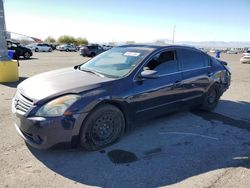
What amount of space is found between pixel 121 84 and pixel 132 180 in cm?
152

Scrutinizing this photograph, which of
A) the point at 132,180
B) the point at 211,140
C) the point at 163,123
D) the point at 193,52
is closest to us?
the point at 132,180

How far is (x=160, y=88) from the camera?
455 centimetres

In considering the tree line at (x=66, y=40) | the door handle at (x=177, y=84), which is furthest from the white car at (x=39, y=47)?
the tree line at (x=66, y=40)

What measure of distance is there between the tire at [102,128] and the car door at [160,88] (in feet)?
1.36

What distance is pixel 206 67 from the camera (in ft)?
19.0

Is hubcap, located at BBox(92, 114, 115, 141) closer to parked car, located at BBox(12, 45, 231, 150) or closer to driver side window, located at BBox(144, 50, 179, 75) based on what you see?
parked car, located at BBox(12, 45, 231, 150)

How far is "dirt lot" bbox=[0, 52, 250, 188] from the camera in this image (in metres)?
3.13

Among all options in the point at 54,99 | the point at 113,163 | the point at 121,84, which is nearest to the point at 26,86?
the point at 54,99

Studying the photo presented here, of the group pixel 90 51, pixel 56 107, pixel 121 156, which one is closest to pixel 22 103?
pixel 56 107

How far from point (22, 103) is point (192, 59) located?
3.62 m

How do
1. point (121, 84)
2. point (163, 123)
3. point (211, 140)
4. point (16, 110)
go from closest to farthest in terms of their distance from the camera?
point (16, 110) → point (121, 84) → point (211, 140) → point (163, 123)

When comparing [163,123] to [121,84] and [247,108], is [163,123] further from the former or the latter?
[247,108]

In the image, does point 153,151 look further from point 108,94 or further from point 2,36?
point 2,36

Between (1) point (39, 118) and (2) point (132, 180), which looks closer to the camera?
Result: (2) point (132, 180)
